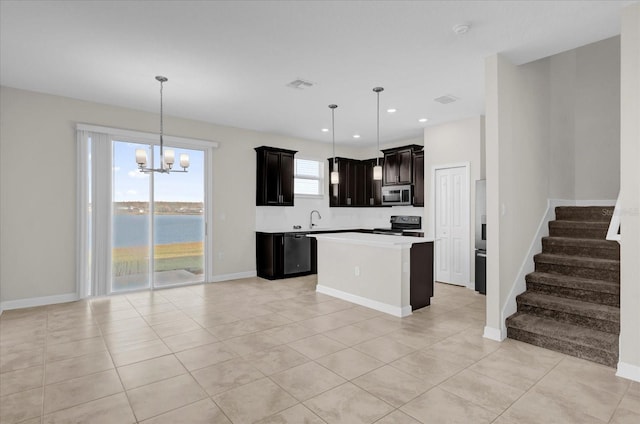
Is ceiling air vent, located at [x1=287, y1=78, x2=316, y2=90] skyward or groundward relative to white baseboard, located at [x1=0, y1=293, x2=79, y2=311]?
skyward

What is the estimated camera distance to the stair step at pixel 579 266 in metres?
3.48

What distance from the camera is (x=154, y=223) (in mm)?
5594

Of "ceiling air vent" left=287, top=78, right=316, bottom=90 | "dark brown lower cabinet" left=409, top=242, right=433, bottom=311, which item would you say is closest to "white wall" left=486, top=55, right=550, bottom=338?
"dark brown lower cabinet" left=409, top=242, right=433, bottom=311

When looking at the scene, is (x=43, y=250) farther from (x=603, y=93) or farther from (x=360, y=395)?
(x=603, y=93)

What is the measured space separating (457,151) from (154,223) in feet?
17.4

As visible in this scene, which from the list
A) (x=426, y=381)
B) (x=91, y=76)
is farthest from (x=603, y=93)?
(x=91, y=76)

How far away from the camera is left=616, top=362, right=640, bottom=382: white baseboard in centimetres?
259

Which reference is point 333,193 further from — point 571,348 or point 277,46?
point 571,348

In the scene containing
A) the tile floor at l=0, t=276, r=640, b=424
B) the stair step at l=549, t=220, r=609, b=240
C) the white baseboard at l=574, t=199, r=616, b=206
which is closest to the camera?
the tile floor at l=0, t=276, r=640, b=424

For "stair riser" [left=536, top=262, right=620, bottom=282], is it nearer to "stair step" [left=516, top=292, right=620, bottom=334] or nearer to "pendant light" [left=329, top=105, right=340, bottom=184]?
"stair step" [left=516, top=292, right=620, bottom=334]

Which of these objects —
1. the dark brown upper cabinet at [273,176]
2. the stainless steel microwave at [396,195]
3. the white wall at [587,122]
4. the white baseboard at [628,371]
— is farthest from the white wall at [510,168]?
the dark brown upper cabinet at [273,176]

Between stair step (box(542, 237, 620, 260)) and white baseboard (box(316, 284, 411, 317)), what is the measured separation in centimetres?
188

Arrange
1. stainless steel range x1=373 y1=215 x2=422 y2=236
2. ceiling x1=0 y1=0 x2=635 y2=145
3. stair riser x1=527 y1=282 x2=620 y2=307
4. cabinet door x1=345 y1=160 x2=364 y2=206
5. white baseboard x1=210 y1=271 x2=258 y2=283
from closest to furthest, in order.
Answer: ceiling x1=0 y1=0 x2=635 y2=145, stair riser x1=527 y1=282 x2=620 y2=307, white baseboard x1=210 y1=271 x2=258 y2=283, stainless steel range x1=373 y1=215 x2=422 y2=236, cabinet door x1=345 y1=160 x2=364 y2=206

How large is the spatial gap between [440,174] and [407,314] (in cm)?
306
